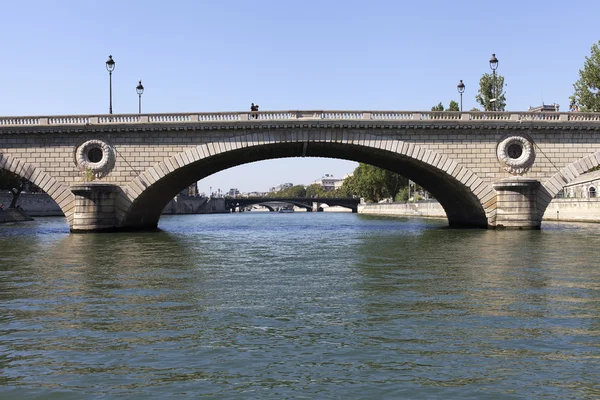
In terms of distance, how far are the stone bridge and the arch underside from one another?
0.57 meters

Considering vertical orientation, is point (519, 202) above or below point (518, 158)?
below

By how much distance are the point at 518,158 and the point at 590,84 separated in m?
27.4

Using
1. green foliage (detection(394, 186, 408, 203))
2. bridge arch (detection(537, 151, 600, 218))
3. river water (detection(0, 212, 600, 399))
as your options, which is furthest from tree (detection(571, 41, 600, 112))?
green foliage (detection(394, 186, 408, 203))

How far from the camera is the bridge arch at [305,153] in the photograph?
1665 inches

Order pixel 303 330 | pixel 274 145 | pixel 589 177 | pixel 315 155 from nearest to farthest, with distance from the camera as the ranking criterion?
pixel 303 330
pixel 274 145
pixel 315 155
pixel 589 177

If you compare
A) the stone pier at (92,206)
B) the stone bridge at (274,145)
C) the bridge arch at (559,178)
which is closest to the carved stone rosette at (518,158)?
the stone bridge at (274,145)

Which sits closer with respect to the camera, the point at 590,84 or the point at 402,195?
the point at 590,84

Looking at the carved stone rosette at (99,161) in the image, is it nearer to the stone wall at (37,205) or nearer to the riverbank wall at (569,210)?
the riverbank wall at (569,210)

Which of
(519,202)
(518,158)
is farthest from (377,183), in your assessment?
(519,202)

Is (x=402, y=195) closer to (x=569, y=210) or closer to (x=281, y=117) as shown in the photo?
(x=569, y=210)

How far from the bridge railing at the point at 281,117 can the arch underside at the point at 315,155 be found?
6.38 feet

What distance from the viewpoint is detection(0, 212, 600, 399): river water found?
8.73m

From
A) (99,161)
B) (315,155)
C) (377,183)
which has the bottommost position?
(99,161)

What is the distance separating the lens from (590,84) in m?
64.4
